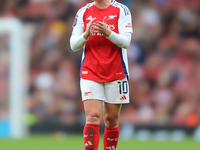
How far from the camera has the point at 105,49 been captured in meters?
5.75

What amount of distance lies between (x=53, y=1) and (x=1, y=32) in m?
2.70

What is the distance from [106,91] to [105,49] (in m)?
0.52

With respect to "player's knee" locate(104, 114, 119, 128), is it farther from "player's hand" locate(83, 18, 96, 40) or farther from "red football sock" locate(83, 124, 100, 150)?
"player's hand" locate(83, 18, 96, 40)

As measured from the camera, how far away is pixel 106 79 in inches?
226

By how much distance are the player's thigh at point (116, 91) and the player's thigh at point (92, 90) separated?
0.32 ft

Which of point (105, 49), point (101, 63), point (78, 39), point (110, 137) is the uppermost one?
point (78, 39)

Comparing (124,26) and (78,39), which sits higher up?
(124,26)

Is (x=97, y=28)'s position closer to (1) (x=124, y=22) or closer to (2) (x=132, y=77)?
(1) (x=124, y=22)

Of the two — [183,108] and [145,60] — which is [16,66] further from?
[183,108]

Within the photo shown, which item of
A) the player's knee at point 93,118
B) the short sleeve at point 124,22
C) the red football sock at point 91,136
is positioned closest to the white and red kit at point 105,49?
the short sleeve at point 124,22

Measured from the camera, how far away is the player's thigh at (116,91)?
19.0ft

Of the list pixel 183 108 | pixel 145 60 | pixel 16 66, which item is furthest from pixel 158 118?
pixel 16 66

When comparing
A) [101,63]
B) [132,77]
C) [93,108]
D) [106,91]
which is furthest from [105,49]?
[132,77]

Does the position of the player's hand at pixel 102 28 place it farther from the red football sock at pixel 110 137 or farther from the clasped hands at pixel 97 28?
the red football sock at pixel 110 137
